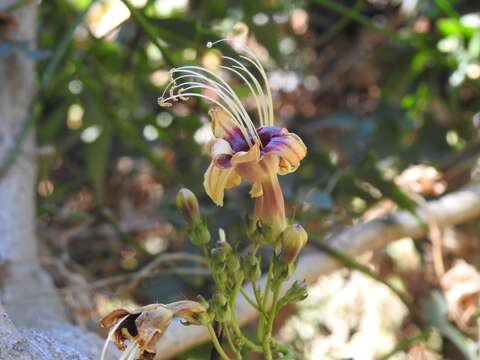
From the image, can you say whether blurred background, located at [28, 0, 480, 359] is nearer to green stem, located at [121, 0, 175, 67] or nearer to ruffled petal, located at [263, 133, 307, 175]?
green stem, located at [121, 0, 175, 67]

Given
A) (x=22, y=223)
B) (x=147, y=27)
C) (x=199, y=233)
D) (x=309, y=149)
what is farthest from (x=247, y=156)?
(x=309, y=149)

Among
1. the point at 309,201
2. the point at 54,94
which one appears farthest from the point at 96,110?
the point at 309,201

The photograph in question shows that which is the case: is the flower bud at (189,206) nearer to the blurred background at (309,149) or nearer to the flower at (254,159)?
the flower at (254,159)

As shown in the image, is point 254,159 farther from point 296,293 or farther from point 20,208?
point 20,208

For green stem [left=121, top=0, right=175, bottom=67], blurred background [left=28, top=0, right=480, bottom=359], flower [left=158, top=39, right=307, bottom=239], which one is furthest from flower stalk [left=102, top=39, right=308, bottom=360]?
blurred background [left=28, top=0, right=480, bottom=359]

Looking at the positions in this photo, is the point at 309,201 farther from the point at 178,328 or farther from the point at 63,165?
the point at 63,165
